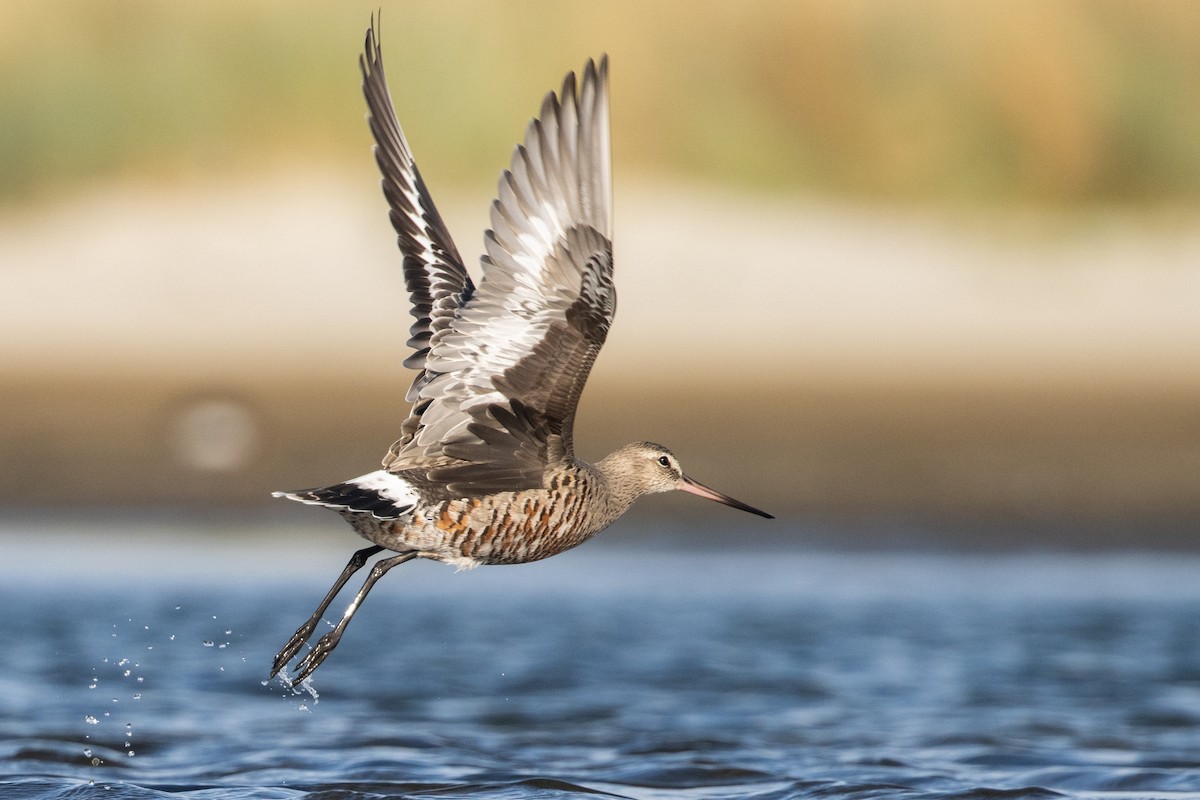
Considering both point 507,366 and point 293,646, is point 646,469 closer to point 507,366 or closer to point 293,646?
point 507,366

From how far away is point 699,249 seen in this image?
18.5 metres

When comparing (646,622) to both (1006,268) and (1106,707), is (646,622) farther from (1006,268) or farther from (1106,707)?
(1006,268)

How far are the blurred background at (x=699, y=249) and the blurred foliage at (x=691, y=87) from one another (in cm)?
4

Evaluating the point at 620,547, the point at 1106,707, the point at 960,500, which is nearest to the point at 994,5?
the point at 960,500

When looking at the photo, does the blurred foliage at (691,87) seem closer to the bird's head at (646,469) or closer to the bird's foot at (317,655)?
the bird's head at (646,469)

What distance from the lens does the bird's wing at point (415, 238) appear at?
25.3 ft

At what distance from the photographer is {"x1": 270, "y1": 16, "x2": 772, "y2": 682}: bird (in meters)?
6.96

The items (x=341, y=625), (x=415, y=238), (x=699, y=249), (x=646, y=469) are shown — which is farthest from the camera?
(x=699, y=249)

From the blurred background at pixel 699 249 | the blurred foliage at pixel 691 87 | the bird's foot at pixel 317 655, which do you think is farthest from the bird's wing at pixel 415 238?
the blurred foliage at pixel 691 87

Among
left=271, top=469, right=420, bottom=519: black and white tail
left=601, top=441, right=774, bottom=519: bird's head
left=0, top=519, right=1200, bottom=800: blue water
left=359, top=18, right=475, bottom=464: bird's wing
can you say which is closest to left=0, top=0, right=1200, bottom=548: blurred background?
left=0, top=519, right=1200, bottom=800: blue water

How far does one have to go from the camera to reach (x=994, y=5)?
2098cm

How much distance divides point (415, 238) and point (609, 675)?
346 cm

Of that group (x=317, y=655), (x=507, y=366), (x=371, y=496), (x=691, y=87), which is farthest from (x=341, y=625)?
(x=691, y=87)

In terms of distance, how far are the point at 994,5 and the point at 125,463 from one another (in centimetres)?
1099
